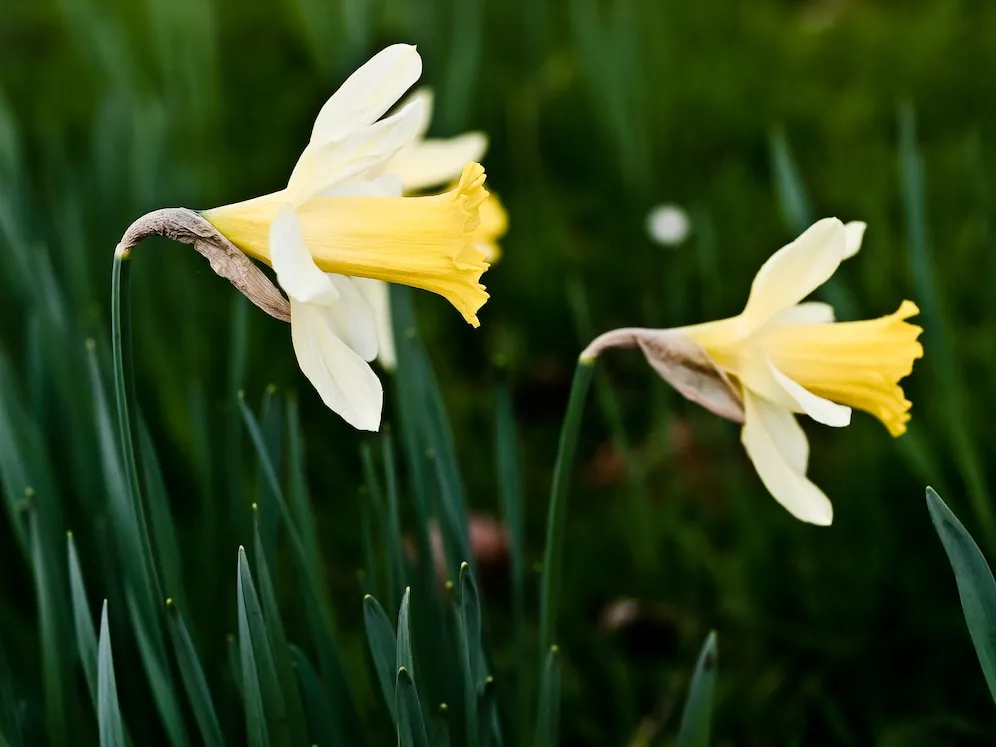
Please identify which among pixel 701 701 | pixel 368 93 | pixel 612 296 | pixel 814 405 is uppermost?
pixel 368 93

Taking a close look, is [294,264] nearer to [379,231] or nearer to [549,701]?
[379,231]

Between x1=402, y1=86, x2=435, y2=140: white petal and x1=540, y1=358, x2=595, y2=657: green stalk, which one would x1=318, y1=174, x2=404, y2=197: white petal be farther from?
x1=540, y1=358, x2=595, y2=657: green stalk

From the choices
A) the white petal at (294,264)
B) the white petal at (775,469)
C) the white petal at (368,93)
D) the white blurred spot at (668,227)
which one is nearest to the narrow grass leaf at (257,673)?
the white petal at (294,264)

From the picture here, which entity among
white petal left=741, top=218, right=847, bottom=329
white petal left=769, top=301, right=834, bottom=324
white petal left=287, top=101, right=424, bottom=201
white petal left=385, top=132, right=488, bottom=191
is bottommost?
white petal left=769, top=301, right=834, bottom=324

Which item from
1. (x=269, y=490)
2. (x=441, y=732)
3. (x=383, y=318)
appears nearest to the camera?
(x=441, y=732)

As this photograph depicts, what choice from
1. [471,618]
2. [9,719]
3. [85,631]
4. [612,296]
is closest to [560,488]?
[471,618]

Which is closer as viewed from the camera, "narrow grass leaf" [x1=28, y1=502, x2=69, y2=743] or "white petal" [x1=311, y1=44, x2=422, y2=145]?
"white petal" [x1=311, y1=44, x2=422, y2=145]

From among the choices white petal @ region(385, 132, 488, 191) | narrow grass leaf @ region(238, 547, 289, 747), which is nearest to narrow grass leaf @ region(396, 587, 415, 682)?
narrow grass leaf @ region(238, 547, 289, 747)
